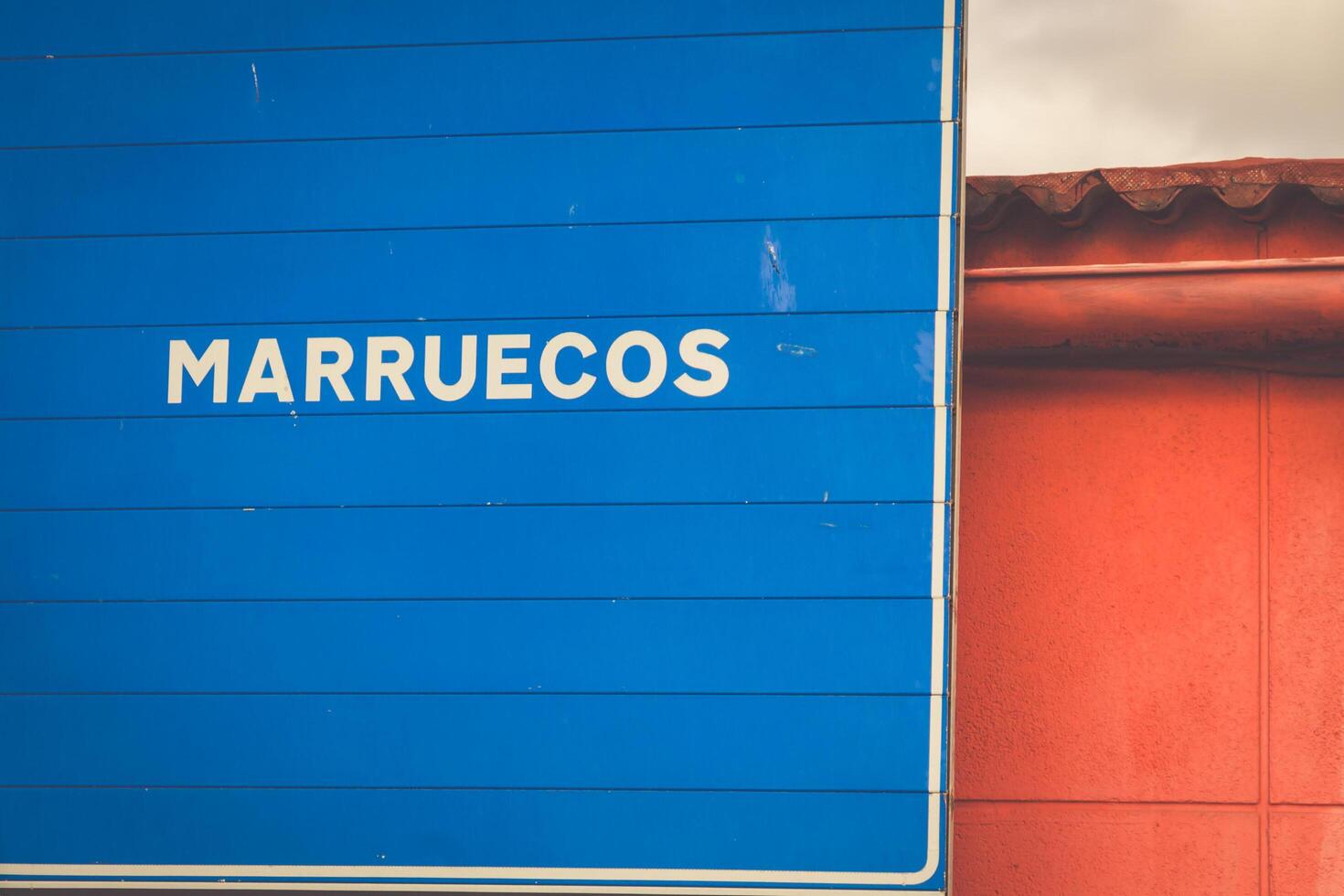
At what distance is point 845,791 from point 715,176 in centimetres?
156

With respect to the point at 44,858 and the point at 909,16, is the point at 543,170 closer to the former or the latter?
the point at 909,16

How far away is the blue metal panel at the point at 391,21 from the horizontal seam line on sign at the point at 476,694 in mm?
1671

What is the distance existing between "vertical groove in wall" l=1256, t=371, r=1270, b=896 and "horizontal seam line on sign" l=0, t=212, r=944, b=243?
1337 millimetres

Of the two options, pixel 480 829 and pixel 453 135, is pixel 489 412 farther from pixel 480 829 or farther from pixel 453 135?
pixel 480 829

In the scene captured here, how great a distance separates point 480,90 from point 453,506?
3.57 ft

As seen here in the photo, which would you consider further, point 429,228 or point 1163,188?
point 1163,188

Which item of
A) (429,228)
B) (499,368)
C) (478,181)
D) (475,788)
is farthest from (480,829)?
(478,181)

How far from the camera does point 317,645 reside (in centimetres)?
338

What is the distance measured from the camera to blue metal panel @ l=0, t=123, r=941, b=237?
338 centimetres

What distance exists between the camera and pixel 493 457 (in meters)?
3.40

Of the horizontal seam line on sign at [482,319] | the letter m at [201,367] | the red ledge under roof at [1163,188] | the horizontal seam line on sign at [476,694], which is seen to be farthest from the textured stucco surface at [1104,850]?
the letter m at [201,367]

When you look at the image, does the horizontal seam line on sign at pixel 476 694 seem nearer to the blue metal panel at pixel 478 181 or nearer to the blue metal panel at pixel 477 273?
the blue metal panel at pixel 477 273

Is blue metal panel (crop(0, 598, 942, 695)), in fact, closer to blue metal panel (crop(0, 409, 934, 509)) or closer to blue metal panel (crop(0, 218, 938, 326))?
A: blue metal panel (crop(0, 409, 934, 509))

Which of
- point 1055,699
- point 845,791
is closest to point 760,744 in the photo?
point 845,791
